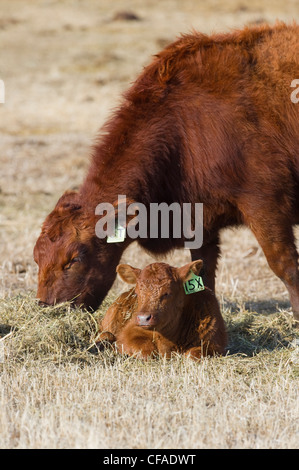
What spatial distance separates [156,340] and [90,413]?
4.78 feet

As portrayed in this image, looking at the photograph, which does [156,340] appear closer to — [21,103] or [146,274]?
[146,274]

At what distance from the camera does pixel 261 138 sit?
244 inches

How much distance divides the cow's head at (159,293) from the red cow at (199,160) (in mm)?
531

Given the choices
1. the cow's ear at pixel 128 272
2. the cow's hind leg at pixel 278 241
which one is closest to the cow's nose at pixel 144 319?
the cow's ear at pixel 128 272

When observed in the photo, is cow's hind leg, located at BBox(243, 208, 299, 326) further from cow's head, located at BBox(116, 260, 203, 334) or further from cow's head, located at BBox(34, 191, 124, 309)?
cow's head, located at BBox(34, 191, 124, 309)

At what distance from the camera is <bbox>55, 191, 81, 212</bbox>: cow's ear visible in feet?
20.2

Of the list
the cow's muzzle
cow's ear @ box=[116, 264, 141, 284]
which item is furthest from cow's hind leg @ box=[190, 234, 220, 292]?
the cow's muzzle

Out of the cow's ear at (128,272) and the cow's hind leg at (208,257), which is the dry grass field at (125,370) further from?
the cow's ear at (128,272)

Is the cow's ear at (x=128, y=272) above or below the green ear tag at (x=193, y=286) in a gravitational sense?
above

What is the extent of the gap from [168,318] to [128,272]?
1.71 feet

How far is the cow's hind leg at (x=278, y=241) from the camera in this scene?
6.16m

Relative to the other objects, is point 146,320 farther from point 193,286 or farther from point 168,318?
point 193,286
